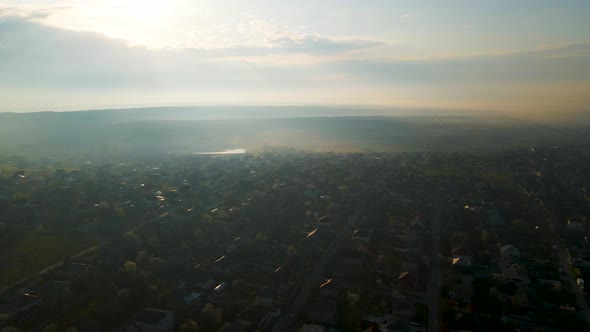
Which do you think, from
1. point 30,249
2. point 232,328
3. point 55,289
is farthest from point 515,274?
point 30,249

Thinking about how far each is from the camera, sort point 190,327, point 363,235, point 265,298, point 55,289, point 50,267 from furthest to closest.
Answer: point 363,235 → point 50,267 → point 55,289 → point 265,298 → point 190,327

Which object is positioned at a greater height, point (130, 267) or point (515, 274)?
point (130, 267)

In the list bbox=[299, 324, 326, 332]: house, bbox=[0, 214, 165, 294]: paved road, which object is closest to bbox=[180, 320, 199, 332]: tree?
bbox=[299, 324, 326, 332]: house

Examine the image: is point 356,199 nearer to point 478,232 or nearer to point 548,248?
point 478,232

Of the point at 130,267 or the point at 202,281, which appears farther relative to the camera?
the point at 130,267

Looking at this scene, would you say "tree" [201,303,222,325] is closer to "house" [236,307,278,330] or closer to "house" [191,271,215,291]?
"house" [236,307,278,330]

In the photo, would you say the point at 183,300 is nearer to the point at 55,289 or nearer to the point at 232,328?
the point at 232,328
